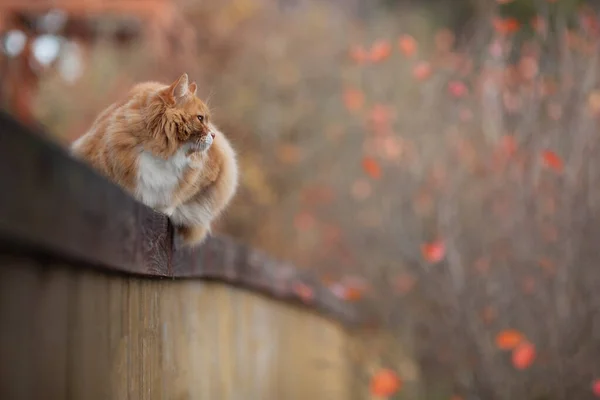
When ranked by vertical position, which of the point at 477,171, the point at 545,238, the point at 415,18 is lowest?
the point at 545,238

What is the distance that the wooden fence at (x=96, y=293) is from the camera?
1.11m

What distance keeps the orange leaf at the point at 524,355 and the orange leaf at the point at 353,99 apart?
446cm

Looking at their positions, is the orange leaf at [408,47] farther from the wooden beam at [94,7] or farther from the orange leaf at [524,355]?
the orange leaf at [524,355]

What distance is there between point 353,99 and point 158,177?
7946mm

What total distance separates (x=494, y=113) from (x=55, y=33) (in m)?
→ 5.27

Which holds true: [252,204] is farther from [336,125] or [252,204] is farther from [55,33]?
[55,33]

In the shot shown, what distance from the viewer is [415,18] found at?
40.7 feet

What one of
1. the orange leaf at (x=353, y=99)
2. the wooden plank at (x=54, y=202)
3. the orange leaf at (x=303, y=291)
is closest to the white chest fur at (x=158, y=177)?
the wooden plank at (x=54, y=202)

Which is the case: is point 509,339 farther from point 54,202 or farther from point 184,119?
point 54,202

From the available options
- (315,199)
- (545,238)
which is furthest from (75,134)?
(545,238)

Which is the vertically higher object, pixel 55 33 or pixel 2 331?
pixel 55 33

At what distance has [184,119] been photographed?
226 cm

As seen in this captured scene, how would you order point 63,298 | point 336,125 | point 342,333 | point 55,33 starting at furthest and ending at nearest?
point 336,125, point 55,33, point 342,333, point 63,298

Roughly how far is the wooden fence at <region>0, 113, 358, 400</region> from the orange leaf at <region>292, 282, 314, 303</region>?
5.91 feet
